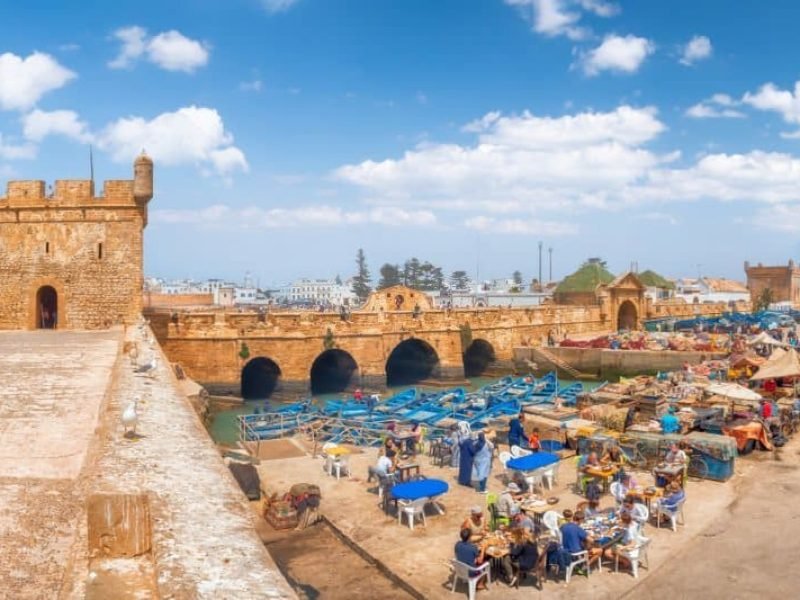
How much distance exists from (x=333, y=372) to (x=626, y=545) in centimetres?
2952

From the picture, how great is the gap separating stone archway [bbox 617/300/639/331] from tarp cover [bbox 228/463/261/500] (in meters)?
40.4

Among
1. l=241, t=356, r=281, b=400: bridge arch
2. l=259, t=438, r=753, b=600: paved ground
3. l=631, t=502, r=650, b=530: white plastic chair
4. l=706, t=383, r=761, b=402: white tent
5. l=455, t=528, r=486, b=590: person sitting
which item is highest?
l=706, t=383, r=761, b=402: white tent

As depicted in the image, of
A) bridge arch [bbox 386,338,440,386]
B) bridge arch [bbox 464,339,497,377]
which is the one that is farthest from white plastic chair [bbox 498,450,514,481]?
bridge arch [bbox 464,339,497,377]

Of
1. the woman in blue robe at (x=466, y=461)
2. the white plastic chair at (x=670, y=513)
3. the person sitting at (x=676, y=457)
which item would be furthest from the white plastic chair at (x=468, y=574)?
the person sitting at (x=676, y=457)

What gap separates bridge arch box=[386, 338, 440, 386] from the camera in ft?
119

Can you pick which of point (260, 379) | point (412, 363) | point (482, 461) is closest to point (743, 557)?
point (482, 461)

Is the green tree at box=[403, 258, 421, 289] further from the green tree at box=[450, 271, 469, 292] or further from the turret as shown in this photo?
the turret

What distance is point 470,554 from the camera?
8773mm

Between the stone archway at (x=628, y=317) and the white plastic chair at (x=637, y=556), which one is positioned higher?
the stone archway at (x=628, y=317)

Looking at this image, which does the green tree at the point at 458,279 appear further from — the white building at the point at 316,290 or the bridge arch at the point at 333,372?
the bridge arch at the point at 333,372

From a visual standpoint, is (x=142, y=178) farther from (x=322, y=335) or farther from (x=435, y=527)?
(x=435, y=527)

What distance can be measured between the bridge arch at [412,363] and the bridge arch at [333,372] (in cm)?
246

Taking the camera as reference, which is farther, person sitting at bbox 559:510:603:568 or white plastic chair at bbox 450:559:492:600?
person sitting at bbox 559:510:603:568

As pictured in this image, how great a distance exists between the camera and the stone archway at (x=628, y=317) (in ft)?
162
